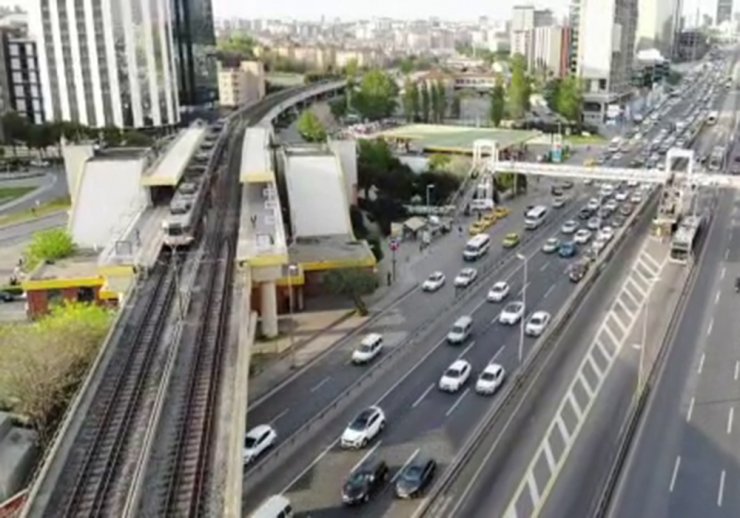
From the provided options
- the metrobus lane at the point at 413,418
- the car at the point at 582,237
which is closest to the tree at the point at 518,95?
the car at the point at 582,237

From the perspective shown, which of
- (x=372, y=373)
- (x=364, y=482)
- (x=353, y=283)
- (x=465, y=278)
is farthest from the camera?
(x=465, y=278)

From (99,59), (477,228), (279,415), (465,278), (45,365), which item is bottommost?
A: (279,415)

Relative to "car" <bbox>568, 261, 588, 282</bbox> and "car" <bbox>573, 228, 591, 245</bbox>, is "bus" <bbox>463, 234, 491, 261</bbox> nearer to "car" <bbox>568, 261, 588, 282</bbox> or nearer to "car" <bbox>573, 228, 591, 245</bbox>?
"car" <bbox>568, 261, 588, 282</bbox>

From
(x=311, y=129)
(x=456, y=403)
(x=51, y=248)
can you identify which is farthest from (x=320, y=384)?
(x=311, y=129)

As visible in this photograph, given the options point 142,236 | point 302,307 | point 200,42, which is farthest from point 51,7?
point 302,307

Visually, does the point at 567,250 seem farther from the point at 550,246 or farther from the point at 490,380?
the point at 490,380

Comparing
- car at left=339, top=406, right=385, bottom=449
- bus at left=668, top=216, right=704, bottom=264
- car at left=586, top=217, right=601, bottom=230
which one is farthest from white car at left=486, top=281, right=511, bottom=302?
car at left=586, top=217, right=601, bottom=230

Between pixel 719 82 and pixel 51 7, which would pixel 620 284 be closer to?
pixel 51 7
